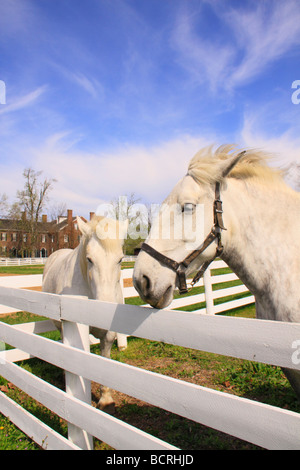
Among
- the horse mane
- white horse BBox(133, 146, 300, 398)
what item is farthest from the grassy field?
the horse mane

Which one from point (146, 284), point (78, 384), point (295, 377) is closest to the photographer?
point (146, 284)

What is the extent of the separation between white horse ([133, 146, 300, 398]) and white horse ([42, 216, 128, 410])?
1.42 m

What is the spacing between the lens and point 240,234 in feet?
7.38

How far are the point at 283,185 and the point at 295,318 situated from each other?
3.60 feet

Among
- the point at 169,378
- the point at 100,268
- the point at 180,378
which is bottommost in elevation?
the point at 180,378

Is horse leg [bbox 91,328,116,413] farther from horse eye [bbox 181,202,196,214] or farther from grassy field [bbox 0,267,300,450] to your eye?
horse eye [bbox 181,202,196,214]

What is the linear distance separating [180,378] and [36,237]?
41070 mm

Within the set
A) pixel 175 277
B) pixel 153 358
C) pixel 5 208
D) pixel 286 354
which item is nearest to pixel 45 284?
pixel 153 358

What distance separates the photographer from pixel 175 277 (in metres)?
2.02

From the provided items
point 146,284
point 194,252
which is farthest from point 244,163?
point 146,284

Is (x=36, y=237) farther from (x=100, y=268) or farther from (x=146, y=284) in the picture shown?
(x=146, y=284)

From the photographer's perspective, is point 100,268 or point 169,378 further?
point 100,268

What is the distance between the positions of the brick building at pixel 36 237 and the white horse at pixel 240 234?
96.3ft

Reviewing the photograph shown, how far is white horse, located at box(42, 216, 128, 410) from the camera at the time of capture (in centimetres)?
335
